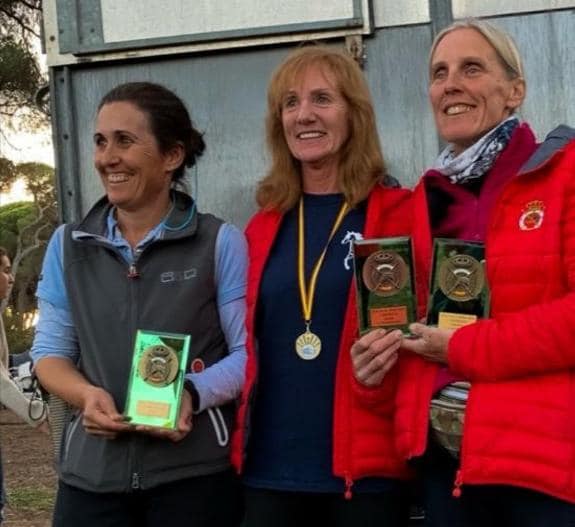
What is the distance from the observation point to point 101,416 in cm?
258

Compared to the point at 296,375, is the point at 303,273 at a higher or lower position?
higher

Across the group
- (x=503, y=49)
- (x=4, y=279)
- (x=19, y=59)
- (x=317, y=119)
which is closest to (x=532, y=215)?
(x=503, y=49)

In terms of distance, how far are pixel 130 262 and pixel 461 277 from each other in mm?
905

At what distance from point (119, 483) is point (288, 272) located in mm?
724

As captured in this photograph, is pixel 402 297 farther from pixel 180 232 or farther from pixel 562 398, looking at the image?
pixel 180 232

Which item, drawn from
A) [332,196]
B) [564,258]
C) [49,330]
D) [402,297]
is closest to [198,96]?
[332,196]

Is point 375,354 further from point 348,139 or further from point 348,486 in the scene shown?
point 348,139

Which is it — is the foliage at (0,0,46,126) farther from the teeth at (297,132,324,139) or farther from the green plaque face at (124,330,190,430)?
the green plaque face at (124,330,190,430)

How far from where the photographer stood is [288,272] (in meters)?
2.81

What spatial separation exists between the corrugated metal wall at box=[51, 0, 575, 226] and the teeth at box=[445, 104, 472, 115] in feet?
3.46

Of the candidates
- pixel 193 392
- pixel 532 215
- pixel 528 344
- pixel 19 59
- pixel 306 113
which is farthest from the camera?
pixel 19 59

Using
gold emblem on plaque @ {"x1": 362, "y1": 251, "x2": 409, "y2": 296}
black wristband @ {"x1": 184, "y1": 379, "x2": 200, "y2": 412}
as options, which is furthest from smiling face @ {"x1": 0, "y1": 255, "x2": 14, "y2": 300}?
gold emblem on plaque @ {"x1": 362, "y1": 251, "x2": 409, "y2": 296}

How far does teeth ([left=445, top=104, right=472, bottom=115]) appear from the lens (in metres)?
2.59

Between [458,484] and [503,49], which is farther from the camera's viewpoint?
[503,49]
